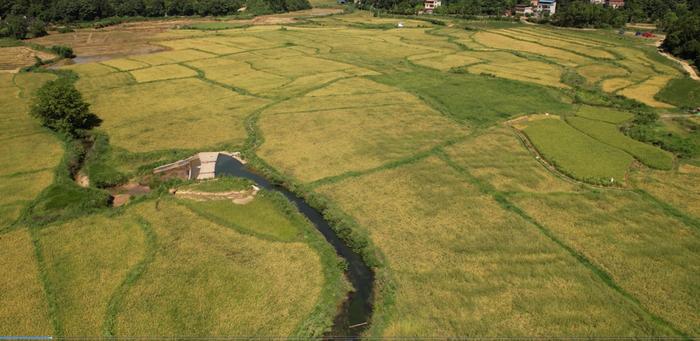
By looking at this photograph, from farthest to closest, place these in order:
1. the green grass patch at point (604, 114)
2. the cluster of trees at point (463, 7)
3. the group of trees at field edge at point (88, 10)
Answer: the cluster of trees at point (463, 7) < the group of trees at field edge at point (88, 10) < the green grass patch at point (604, 114)

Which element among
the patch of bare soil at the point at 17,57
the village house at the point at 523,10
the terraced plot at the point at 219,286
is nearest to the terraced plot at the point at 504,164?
the terraced plot at the point at 219,286

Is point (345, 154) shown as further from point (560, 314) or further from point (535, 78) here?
point (535, 78)

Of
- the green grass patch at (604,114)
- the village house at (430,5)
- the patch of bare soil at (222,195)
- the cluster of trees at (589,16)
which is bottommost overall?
the patch of bare soil at (222,195)

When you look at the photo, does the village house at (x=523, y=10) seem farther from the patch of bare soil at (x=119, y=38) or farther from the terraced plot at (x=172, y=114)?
the terraced plot at (x=172, y=114)

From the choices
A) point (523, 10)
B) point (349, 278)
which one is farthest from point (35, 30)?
point (523, 10)

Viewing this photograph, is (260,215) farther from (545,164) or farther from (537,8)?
(537,8)

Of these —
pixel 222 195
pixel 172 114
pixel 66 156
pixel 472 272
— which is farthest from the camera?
pixel 172 114

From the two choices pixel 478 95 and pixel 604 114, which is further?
pixel 478 95
